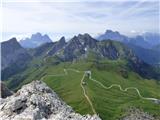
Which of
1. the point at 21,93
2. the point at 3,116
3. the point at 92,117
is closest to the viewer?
the point at 92,117

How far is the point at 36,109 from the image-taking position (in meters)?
45.0

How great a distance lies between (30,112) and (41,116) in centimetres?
165

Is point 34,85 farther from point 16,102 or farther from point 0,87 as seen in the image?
point 0,87

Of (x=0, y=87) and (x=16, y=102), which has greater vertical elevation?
(x=16, y=102)

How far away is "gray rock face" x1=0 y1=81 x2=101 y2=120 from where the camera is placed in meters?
44.5

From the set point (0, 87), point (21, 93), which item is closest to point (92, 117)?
point (21, 93)

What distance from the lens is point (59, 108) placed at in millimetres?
48219

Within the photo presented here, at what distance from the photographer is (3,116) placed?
1850 inches

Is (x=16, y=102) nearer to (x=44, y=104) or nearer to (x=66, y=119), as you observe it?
(x=44, y=104)

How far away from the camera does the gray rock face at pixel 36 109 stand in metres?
44.5

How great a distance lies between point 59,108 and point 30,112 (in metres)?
4.73

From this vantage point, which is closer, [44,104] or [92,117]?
[92,117]

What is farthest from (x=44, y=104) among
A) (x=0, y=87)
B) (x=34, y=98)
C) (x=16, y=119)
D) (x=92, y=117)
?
(x=0, y=87)

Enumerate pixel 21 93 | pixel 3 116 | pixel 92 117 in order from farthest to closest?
pixel 21 93 → pixel 3 116 → pixel 92 117
